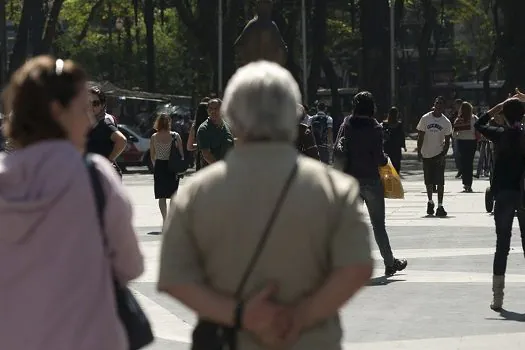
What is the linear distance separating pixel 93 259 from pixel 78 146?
36 cm

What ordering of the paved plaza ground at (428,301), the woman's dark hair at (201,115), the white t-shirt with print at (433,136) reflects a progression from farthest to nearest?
the white t-shirt with print at (433,136), the woman's dark hair at (201,115), the paved plaza ground at (428,301)

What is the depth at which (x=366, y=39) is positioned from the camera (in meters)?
44.0

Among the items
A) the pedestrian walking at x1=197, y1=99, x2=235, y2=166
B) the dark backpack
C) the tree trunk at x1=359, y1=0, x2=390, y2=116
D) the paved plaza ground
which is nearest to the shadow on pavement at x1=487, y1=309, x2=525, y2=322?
the paved plaza ground

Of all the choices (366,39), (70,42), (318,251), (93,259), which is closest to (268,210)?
(318,251)

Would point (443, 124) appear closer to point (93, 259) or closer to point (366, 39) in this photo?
point (93, 259)

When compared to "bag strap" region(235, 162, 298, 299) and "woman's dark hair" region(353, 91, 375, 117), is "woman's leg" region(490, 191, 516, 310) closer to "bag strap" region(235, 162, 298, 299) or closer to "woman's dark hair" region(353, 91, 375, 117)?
"woman's dark hair" region(353, 91, 375, 117)

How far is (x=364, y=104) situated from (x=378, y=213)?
982 millimetres

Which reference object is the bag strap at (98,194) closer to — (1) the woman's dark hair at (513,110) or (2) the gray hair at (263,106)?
(2) the gray hair at (263,106)

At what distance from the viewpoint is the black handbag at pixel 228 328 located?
428 centimetres

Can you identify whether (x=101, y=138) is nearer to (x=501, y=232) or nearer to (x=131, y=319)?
(x=501, y=232)

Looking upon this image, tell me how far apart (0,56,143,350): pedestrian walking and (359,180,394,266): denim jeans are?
9259 millimetres

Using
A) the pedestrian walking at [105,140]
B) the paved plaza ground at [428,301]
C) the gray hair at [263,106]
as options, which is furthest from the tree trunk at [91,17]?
the gray hair at [263,106]

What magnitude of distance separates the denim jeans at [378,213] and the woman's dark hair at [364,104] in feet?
2.01

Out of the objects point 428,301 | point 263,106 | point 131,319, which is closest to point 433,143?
point 428,301
